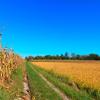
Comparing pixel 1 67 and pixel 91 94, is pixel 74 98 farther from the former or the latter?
pixel 1 67

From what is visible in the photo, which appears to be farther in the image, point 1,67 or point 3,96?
point 1,67

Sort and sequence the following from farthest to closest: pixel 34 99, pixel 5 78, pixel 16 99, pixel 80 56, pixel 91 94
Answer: pixel 80 56, pixel 5 78, pixel 91 94, pixel 34 99, pixel 16 99

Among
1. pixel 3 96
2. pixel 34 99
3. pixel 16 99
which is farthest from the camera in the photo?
pixel 34 99

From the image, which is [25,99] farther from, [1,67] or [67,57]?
[67,57]

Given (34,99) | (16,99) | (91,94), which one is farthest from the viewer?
(91,94)

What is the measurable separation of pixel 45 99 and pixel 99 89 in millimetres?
4621

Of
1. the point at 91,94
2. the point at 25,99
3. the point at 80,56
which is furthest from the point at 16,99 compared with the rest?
the point at 80,56

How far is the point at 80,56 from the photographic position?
191750mm

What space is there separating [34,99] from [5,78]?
759 cm

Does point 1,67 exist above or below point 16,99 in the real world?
above

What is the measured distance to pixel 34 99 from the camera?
1485cm

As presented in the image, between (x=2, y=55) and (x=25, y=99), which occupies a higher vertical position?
(x=2, y=55)

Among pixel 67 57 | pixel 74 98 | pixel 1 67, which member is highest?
pixel 67 57

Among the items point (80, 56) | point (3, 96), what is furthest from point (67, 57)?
point (3, 96)
